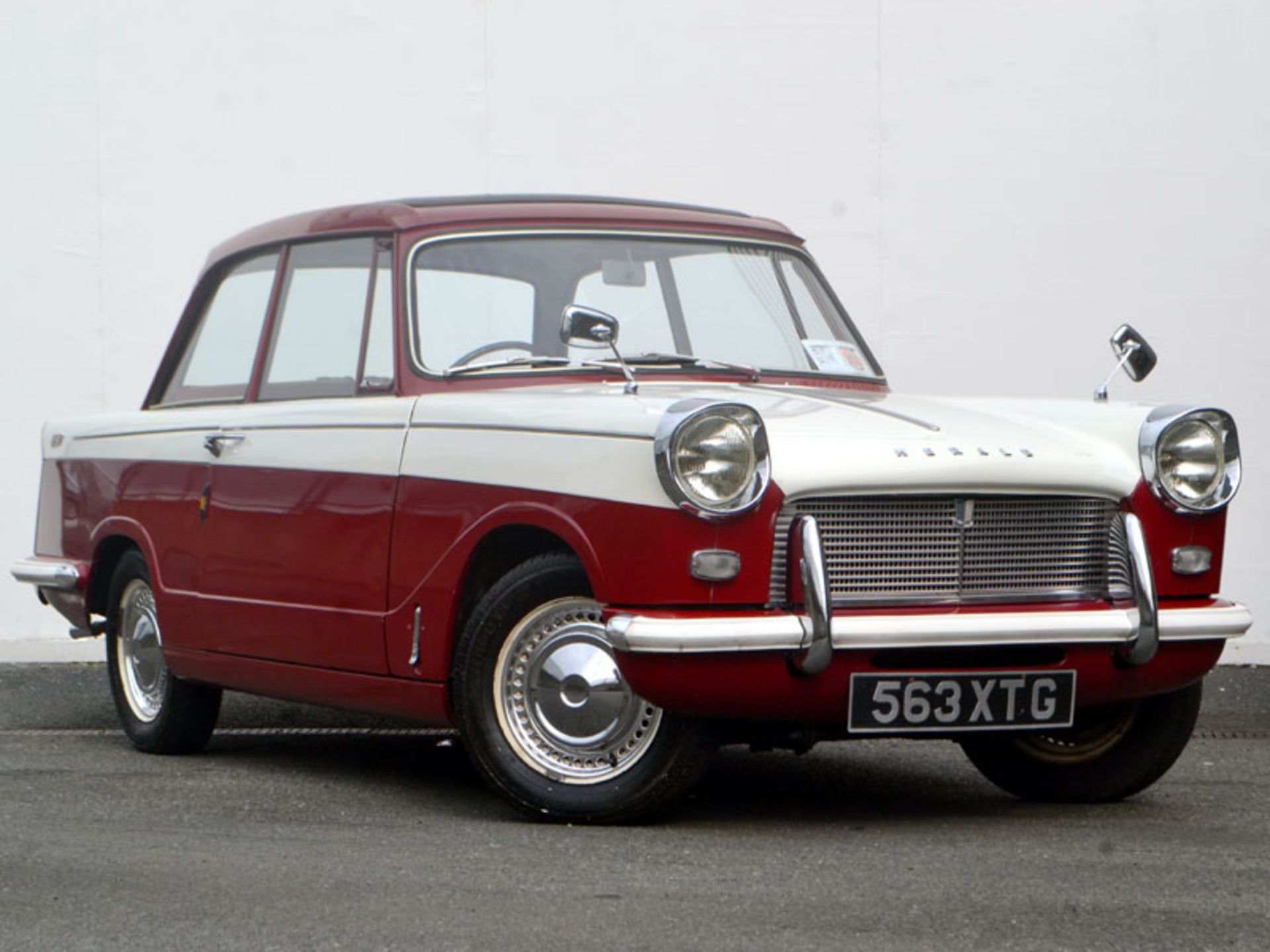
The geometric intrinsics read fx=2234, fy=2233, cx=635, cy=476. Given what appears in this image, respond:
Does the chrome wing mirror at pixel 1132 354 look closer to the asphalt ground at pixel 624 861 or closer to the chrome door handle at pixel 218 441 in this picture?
the asphalt ground at pixel 624 861

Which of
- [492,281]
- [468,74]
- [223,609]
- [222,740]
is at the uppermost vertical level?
[468,74]

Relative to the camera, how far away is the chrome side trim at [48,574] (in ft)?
25.7

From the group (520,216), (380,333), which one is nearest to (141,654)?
(380,333)

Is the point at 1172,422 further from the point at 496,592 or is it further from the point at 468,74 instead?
the point at 468,74

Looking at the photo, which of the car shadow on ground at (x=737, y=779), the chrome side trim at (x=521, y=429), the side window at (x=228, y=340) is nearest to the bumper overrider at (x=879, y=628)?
the chrome side trim at (x=521, y=429)

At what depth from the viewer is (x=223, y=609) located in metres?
6.86

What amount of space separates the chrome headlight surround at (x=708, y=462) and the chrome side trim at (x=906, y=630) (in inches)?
10.8

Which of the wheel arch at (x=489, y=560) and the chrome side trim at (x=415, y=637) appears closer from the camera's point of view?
the wheel arch at (x=489, y=560)

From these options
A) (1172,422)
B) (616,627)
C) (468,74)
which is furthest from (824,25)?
(616,627)

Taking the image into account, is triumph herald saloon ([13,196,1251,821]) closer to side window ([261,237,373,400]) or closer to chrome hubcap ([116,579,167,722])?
side window ([261,237,373,400])

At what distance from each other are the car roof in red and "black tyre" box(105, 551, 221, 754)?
53.7 inches

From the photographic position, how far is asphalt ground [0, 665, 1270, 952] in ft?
14.0

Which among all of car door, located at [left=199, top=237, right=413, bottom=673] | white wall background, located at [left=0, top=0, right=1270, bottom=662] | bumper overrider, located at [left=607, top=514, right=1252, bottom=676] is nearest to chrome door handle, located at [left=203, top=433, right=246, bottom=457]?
car door, located at [left=199, top=237, right=413, bottom=673]

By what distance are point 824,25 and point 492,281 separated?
192 inches
